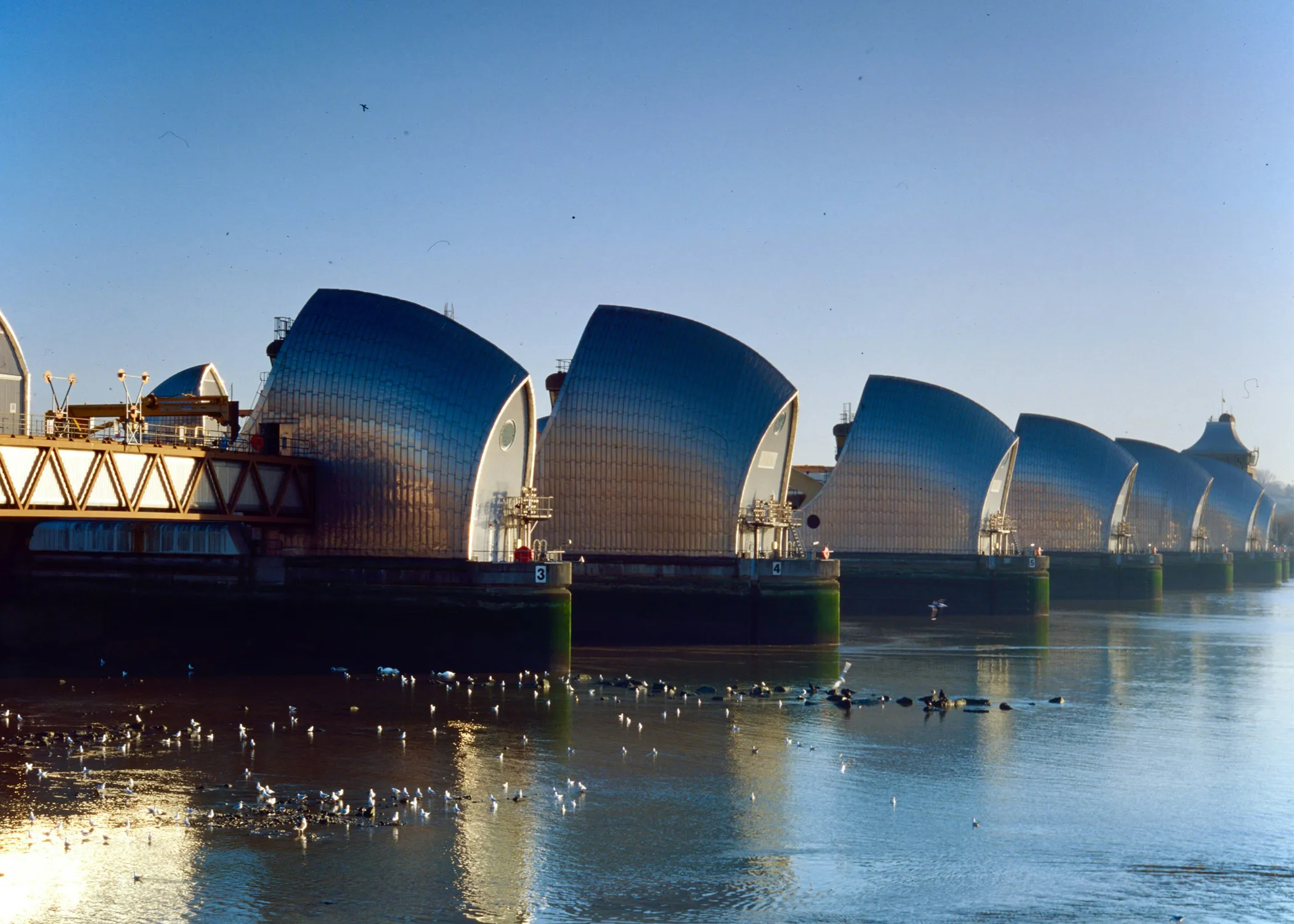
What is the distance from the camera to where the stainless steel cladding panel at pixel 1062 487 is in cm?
13438

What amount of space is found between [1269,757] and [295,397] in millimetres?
41309

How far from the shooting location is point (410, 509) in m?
64.9

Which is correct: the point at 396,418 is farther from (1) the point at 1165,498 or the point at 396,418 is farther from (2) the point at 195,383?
(1) the point at 1165,498

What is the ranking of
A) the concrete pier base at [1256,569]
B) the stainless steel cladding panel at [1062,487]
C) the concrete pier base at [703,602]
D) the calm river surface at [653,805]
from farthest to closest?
1. the concrete pier base at [1256,569]
2. the stainless steel cladding panel at [1062,487]
3. the concrete pier base at [703,602]
4. the calm river surface at [653,805]

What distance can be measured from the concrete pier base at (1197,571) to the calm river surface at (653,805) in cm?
10442

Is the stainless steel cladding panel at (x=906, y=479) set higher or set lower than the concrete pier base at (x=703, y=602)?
higher

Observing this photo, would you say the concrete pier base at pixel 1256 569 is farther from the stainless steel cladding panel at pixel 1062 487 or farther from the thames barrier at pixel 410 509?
the thames barrier at pixel 410 509

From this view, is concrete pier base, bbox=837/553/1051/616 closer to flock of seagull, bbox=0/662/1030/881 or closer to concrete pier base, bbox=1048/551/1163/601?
concrete pier base, bbox=1048/551/1163/601

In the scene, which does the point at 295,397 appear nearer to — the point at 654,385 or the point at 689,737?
the point at 654,385

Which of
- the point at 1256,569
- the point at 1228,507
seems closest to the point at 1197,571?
the point at 1228,507

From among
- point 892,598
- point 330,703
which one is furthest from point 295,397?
point 892,598

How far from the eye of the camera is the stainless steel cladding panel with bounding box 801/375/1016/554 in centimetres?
10744

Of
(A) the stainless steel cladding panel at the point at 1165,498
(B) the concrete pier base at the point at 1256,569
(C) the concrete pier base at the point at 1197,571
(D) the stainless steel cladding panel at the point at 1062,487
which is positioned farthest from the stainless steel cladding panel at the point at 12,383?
(B) the concrete pier base at the point at 1256,569

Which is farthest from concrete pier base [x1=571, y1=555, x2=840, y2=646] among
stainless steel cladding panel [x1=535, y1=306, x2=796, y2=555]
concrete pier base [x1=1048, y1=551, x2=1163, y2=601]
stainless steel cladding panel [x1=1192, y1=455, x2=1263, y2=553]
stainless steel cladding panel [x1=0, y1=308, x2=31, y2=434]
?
stainless steel cladding panel [x1=1192, y1=455, x2=1263, y2=553]
